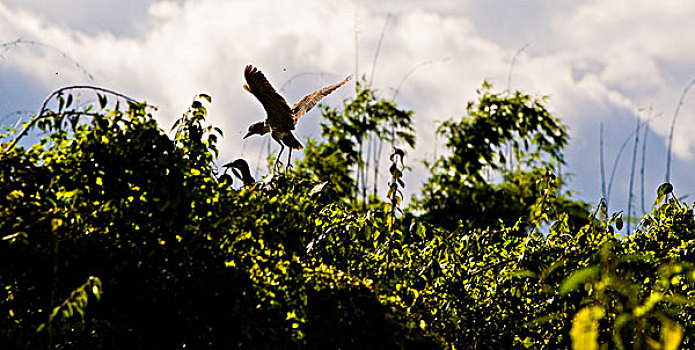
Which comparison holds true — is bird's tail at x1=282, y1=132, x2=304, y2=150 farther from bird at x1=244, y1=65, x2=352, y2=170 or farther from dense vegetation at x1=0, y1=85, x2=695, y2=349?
dense vegetation at x1=0, y1=85, x2=695, y2=349

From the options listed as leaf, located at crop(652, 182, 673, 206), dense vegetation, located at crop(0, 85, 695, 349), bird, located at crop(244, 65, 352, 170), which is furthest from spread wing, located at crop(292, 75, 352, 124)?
leaf, located at crop(652, 182, 673, 206)

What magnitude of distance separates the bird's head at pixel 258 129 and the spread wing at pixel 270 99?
49 millimetres

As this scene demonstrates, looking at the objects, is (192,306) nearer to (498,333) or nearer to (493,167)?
(498,333)

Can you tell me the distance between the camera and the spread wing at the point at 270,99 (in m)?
3.08

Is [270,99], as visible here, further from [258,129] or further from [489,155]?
[489,155]

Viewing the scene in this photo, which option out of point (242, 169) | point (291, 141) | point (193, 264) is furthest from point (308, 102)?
point (193, 264)

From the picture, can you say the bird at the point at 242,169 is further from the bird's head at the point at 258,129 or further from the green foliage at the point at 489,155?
the green foliage at the point at 489,155

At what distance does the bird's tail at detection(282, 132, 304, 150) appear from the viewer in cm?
327

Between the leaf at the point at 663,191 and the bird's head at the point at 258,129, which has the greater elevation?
the bird's head at the point at 258,129

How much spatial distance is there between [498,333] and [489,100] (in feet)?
18.1

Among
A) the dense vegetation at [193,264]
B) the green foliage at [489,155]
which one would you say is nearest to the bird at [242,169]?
the dense vegetation at [193,264]

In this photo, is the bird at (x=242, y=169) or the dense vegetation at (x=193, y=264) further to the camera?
the bird at (x=242, y=169)

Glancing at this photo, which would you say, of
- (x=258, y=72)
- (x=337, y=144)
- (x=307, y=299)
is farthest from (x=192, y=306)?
(x=337, y=144)

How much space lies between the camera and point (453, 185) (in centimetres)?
813
